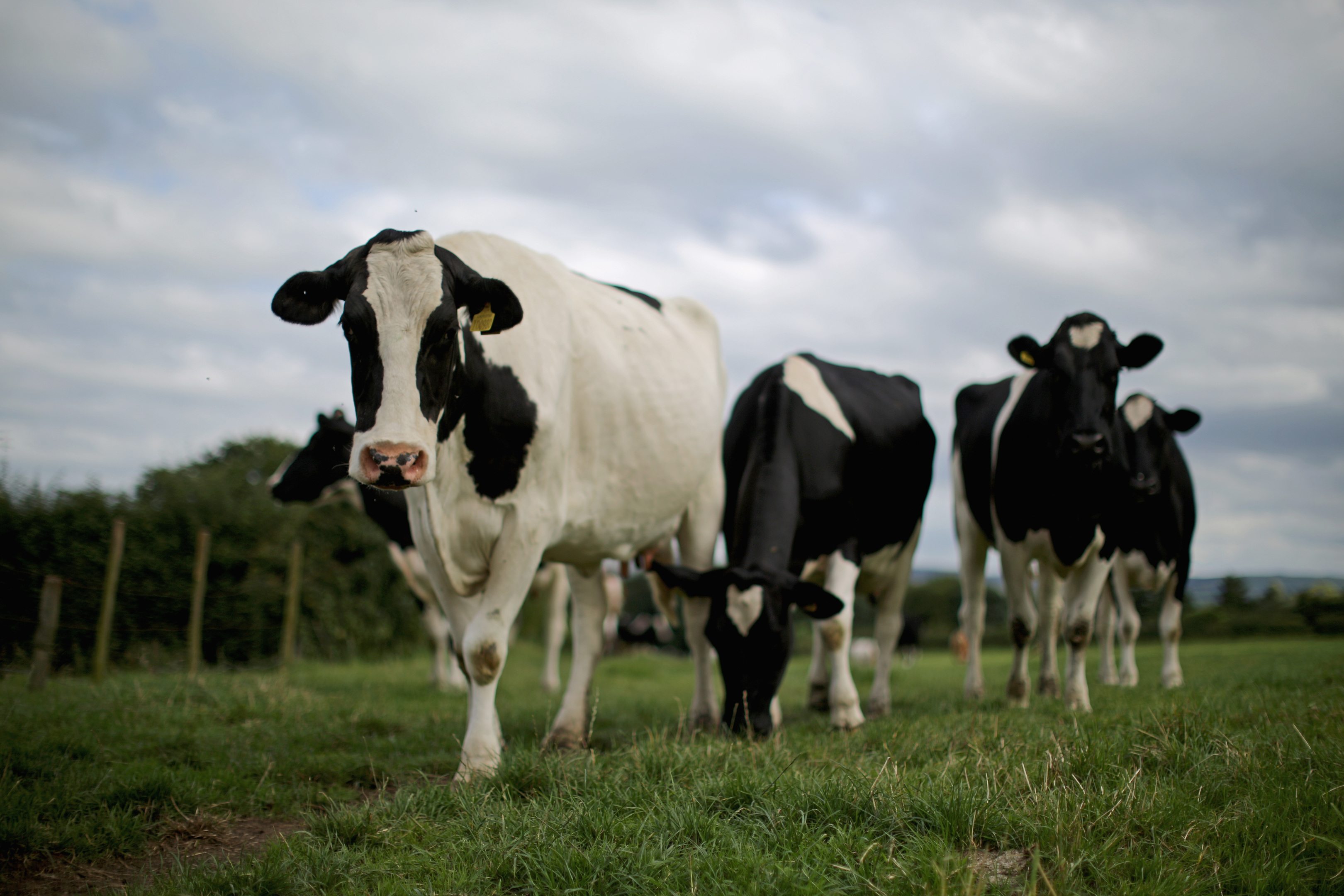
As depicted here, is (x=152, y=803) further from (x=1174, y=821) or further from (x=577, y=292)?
(x=1174, y=821)

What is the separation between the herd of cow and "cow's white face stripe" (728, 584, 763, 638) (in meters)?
0.01

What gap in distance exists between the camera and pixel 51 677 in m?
10.1

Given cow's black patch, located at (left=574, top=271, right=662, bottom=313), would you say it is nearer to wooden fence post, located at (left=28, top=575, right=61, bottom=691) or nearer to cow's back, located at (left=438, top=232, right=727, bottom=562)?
cow's back, located at (left=438, top=232, right=727, bottom=562)

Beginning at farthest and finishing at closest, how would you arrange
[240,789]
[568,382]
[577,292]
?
[577,292], [568,382], [240,789]

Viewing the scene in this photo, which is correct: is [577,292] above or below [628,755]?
above

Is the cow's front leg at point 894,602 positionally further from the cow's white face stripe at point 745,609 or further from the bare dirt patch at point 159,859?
the bare dirt patch at point 159,859

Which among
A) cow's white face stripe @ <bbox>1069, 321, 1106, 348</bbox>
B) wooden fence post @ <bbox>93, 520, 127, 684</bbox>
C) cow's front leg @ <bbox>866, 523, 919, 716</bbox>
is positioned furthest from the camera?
wooden fence post @ <bbox>93, 520, 127, 684</bbox>

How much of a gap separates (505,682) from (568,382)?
772 cm

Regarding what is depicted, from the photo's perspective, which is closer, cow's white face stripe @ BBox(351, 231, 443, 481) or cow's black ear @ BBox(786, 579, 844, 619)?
cow's white face stripe @ BBox(351, 231, 443, 481)

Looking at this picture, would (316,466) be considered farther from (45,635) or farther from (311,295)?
(311,295)

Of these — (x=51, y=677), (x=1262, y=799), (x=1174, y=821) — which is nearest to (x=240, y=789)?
(x=1174, y=821)

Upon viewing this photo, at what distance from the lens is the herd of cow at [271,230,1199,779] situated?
4.42 m

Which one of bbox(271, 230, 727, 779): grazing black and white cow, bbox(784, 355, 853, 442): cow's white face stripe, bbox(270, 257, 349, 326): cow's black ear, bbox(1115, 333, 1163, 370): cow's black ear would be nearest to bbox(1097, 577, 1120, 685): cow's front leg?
bbox(1115, 333, 1163, 370): cow's black ear

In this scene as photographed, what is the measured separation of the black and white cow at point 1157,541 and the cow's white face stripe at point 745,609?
5.39 metres
